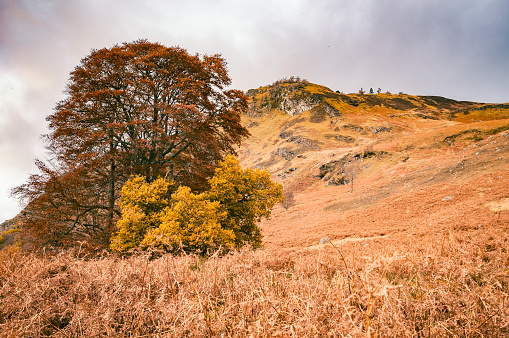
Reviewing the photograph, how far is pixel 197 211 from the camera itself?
10109 millimetres

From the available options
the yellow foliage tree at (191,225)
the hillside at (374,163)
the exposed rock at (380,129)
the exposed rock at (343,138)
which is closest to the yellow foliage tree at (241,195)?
the yellow foliage tree at (191,225)

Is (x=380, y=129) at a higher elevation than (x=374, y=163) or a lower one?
higher

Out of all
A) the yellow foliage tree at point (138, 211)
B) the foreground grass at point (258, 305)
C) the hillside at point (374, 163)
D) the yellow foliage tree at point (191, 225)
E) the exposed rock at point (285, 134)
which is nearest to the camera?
the foreground grass at point (258, 305)

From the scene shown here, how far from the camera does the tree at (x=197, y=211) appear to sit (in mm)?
9492

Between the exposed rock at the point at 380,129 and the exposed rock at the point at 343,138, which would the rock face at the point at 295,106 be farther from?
the exposed rock at the point at 380,129

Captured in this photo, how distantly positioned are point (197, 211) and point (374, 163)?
58.0 m

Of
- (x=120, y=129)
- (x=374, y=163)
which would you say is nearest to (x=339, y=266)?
(x=120, y=129)

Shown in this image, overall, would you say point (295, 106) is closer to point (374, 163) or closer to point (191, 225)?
point (374, 163)

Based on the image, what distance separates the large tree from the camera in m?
11.5

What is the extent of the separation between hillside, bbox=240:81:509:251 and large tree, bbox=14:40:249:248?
10.7 m

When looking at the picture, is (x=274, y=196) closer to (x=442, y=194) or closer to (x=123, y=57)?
(x=123, y=57)

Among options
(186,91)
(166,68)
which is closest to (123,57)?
(166,68)

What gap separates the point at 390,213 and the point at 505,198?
32.2ft

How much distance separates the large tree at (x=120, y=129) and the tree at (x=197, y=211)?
2370 millimetres
